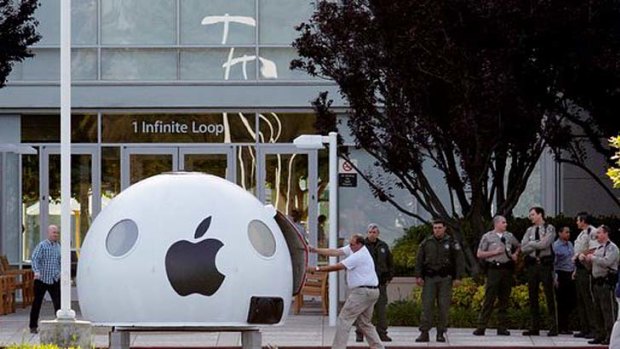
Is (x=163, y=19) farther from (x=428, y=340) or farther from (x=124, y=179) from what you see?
(x=428, y=340)

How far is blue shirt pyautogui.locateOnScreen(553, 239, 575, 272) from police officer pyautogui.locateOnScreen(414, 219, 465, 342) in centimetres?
156

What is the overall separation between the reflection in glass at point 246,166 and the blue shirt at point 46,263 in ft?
25.2

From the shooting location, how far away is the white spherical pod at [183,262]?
1523cm

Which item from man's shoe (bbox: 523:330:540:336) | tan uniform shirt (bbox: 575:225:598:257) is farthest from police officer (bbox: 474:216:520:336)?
tan uniform shirt (bbox: 575:225:598:257)

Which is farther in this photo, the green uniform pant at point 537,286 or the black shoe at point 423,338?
the green uniform pant at point 537,286

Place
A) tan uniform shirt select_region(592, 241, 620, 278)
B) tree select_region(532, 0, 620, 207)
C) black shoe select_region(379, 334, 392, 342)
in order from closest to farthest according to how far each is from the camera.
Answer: tan uniform shirt select_region(592, 241, 620, 278) → black shoe select_region(379, 334, 392, 342) → tree select_region(532, 0, 620, 207)

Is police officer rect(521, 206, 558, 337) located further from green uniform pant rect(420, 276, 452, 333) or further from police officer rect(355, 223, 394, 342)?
police officer rect(355, 223, 394, 342)

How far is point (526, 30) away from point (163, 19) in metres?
8.87

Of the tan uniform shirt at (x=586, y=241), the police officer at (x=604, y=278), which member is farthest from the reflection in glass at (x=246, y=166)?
the police officer at (x=604, y=278)

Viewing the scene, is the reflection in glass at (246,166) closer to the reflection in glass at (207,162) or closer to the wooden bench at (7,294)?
the reflection in glass at (207,162)

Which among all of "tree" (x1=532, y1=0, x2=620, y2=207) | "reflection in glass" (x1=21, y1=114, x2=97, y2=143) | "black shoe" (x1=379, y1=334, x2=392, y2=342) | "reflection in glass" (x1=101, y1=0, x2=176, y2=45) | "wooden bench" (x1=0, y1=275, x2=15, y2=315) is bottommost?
"black shoe" (x1=379, y1=334, x2=392, y2=342)

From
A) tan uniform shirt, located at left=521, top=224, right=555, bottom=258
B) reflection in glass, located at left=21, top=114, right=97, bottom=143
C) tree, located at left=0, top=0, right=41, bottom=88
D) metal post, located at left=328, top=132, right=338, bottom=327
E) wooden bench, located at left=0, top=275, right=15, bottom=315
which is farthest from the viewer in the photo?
reflection in glass, located at left=21, top=114, right=97, bottom=143

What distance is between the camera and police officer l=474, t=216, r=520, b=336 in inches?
945

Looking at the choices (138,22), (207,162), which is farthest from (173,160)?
(138,22)
